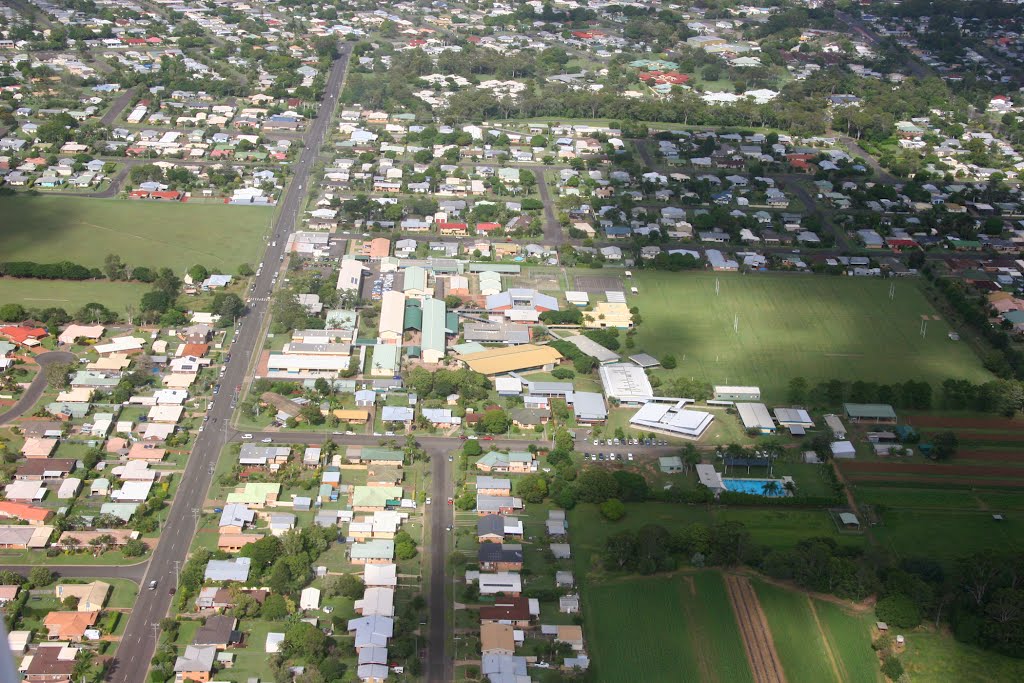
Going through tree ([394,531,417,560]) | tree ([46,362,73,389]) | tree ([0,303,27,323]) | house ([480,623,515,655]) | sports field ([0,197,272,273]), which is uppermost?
house ([480,623,515,655])

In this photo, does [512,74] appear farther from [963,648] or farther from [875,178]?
[963,648]

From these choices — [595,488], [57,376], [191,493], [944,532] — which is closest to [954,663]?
[944,532]

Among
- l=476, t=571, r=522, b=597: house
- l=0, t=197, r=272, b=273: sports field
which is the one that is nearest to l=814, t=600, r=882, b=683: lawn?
l=476, t=571, r=522, b=597: house

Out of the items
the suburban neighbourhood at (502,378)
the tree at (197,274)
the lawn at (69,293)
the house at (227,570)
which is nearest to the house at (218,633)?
the suburban neighbourhood at (502,378)

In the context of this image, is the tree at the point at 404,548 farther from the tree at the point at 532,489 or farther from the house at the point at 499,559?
the tree at the point at 532,489

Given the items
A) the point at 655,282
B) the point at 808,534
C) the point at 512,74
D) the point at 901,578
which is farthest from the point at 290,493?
the point at 512,74

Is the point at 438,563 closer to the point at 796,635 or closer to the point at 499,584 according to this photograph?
the point at 499,584

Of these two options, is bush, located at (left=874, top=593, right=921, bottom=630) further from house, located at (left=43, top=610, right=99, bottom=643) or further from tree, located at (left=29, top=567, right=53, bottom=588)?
tree, located at (left=29, top=567, right=53, bottom=588)
